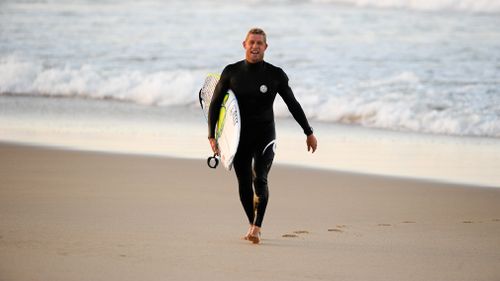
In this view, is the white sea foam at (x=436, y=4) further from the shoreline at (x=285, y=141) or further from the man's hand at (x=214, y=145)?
the man's hand at (x=214, y=145)

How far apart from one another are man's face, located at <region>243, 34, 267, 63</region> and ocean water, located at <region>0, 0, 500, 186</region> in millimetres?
4037

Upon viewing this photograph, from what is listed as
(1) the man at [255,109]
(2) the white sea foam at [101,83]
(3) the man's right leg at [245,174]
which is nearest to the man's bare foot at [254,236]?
(1) the man at [255,109]

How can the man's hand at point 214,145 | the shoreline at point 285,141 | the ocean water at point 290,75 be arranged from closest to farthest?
1. the man's hand at point 214,145
2. the shoreline at point 285,141
3. the ocean water at point 290,75

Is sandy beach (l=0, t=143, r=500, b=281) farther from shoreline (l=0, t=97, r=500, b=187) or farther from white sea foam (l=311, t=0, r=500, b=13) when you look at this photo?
white sea foam (l=311, t=0, r=500, b=13)

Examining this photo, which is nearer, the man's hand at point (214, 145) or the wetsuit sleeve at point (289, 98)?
the wetsuit sleeve at point (289, 98)

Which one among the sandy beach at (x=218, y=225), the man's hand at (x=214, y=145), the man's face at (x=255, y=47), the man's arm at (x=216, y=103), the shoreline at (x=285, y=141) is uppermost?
the man's face at (x=255, y=47)

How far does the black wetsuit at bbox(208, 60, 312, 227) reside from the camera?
6586 mm

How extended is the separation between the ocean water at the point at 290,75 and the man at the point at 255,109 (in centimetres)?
378

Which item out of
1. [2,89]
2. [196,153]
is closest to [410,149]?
[196,153]

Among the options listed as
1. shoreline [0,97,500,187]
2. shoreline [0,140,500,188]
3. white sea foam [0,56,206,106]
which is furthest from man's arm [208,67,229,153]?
white sea foam [0,56,206,106]

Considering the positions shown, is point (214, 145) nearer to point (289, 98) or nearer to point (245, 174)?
point (245, 174)

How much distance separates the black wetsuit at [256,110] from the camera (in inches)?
259

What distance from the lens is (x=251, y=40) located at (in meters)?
6.50

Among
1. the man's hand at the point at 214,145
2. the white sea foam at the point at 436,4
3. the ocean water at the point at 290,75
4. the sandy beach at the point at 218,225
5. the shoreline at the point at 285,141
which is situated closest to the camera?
the sandy beach at the point at 218,225
